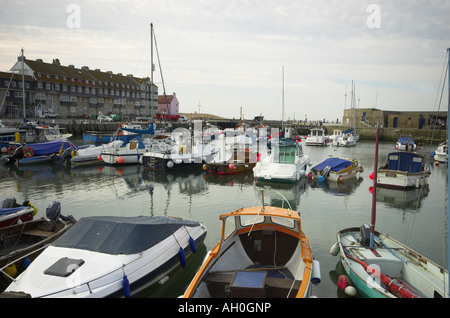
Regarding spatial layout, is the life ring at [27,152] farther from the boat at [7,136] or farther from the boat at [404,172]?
the boat at [404,172]

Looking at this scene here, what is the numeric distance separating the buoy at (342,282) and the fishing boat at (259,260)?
1269mm

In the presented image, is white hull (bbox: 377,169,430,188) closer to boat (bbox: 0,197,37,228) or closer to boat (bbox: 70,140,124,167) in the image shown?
boat (bbox: 0,197,37,228)

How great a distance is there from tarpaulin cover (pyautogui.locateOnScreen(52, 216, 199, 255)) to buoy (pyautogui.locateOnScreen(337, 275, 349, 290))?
5219mm

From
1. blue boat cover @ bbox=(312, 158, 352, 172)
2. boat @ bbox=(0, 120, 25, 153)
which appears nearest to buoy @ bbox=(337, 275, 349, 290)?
blue boat cover @ bbox=(312, 158, 352, 172)

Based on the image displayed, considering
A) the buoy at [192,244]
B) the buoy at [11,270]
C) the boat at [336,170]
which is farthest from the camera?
the boat at [336,170]

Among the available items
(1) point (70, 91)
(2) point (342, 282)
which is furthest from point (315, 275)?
(1) point (70, 91)

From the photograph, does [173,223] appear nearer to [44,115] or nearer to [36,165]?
[36,165]

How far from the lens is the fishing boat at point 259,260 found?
293 inches

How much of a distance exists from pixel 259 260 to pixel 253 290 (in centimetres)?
195

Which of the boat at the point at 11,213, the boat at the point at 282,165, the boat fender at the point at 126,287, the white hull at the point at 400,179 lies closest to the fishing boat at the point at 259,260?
the boat fender at the point at 126,287

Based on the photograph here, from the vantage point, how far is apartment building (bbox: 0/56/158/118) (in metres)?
61.3
